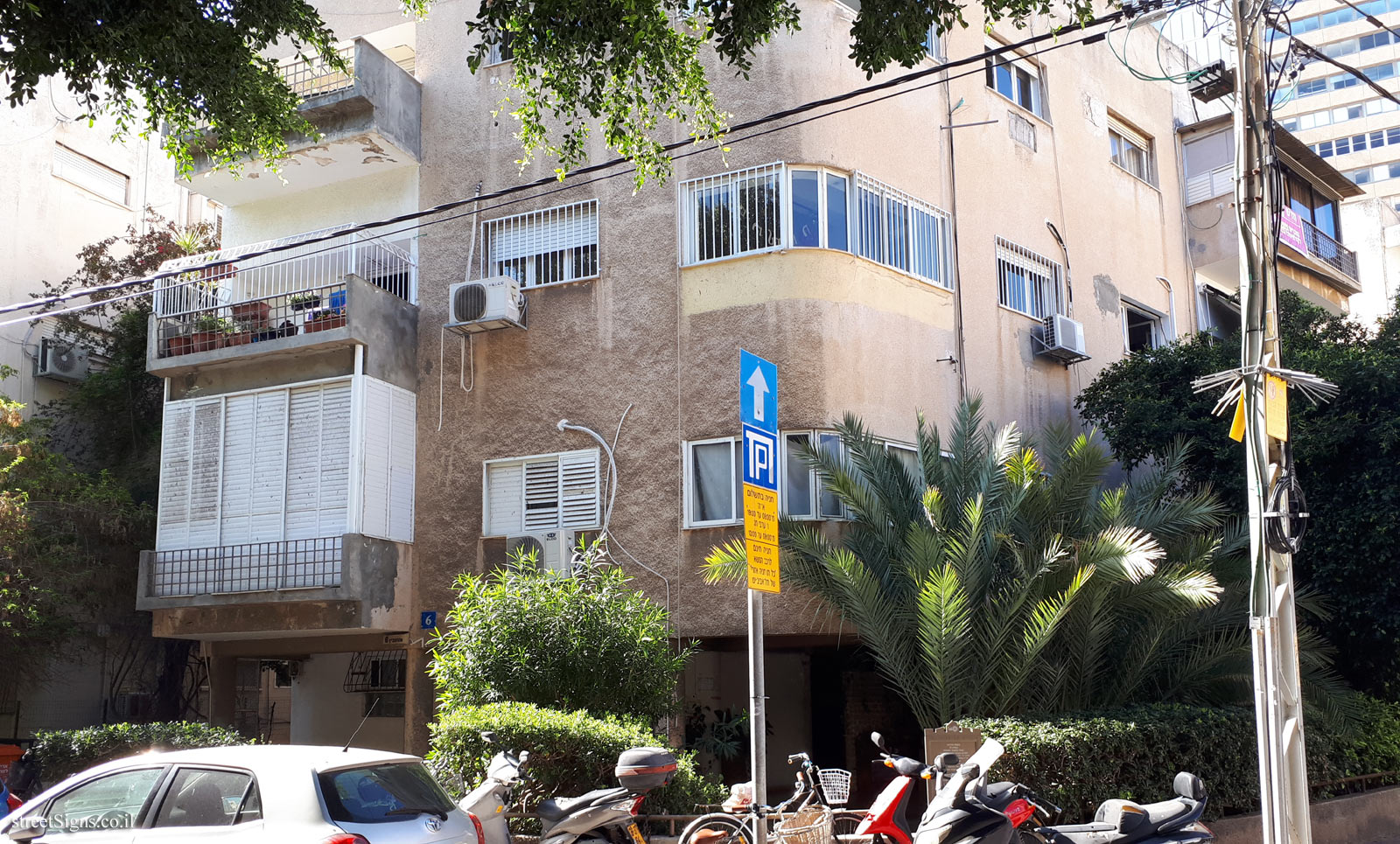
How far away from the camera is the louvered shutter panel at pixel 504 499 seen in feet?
52.6

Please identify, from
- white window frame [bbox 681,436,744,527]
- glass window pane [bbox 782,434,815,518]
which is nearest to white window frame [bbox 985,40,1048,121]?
glass window pane [bbox 782,434,815,518]

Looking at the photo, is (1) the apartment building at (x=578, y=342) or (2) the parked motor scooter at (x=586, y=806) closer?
(2) the parked motor scooter at (x=586, y=806)

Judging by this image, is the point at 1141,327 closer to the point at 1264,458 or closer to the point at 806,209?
the point at 806,209

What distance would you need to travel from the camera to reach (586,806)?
848 centimetres

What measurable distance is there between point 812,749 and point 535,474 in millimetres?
5567

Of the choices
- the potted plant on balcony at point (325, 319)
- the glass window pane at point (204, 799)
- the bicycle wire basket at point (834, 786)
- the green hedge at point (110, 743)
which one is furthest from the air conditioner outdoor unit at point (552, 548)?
the glass window pane at point (204, 799)

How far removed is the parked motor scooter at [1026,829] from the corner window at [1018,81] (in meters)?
11.8

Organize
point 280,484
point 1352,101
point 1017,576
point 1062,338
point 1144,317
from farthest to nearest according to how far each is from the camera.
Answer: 1. point 1352,101
2. point 1144,317
3. point 1062,338
4. point 280,484
5. point 1017,576

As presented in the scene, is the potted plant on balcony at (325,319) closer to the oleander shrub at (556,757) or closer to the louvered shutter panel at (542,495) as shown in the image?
the louvered shutter panel at (542,495)

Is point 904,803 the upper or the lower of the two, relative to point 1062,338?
lower

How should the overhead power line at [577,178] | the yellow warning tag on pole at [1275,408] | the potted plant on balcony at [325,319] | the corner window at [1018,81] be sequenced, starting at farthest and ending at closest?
the corner window at [1018,81], the potted plant on balcony at [325,319], the overhead power line at [577,178], the yellow warning tag on pole at [1275,408]

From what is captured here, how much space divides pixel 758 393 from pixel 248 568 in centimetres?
1029

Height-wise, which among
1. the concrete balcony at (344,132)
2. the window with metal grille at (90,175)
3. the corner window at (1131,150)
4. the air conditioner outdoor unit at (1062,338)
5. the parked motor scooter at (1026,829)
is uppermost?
the window with metal grille at (90,175)

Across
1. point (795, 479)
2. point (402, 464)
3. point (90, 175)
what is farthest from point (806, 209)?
point (90, 175)
